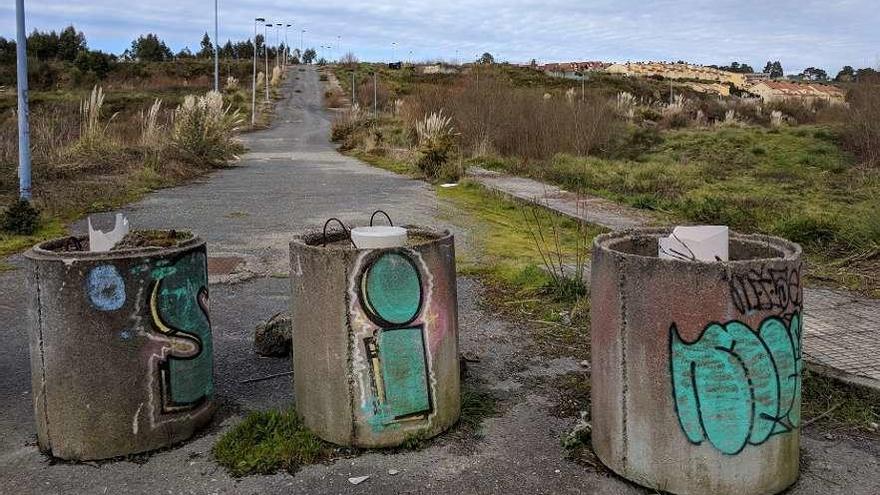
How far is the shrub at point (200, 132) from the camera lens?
59.7ft

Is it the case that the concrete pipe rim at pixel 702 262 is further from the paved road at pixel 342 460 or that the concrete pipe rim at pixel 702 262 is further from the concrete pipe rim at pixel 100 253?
the concrete pipe rim at pixel 100 253

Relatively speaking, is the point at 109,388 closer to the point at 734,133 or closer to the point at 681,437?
the point at 681,437

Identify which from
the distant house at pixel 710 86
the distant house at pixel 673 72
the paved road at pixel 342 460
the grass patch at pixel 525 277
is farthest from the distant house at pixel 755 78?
the paved road at pixel 342 460

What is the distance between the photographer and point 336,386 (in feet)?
11.2

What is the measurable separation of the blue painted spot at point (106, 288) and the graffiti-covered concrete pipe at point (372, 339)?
77cm

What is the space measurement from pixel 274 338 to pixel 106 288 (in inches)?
65.2

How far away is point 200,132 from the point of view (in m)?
18.5

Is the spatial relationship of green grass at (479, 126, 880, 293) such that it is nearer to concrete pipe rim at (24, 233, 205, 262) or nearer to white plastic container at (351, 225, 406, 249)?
white plastic container at (351, 225, 406, 249)

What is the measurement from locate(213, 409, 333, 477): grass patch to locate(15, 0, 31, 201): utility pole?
26.7 ft

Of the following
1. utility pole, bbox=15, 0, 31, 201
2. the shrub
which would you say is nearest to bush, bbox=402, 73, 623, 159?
the shrub

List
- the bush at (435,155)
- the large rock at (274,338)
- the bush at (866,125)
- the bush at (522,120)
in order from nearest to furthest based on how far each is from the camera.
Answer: the large rock at (274,338)
the bush at (435,155)
the bush at (522,120)
the bush at (866,125)

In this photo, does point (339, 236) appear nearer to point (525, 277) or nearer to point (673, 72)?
point (525, 277)

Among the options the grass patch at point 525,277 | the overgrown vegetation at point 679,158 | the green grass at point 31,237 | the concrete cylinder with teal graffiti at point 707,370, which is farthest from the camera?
the overgrown vegetation at point 679,158

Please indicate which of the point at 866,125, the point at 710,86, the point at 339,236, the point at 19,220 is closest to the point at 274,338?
the point at 339,236
